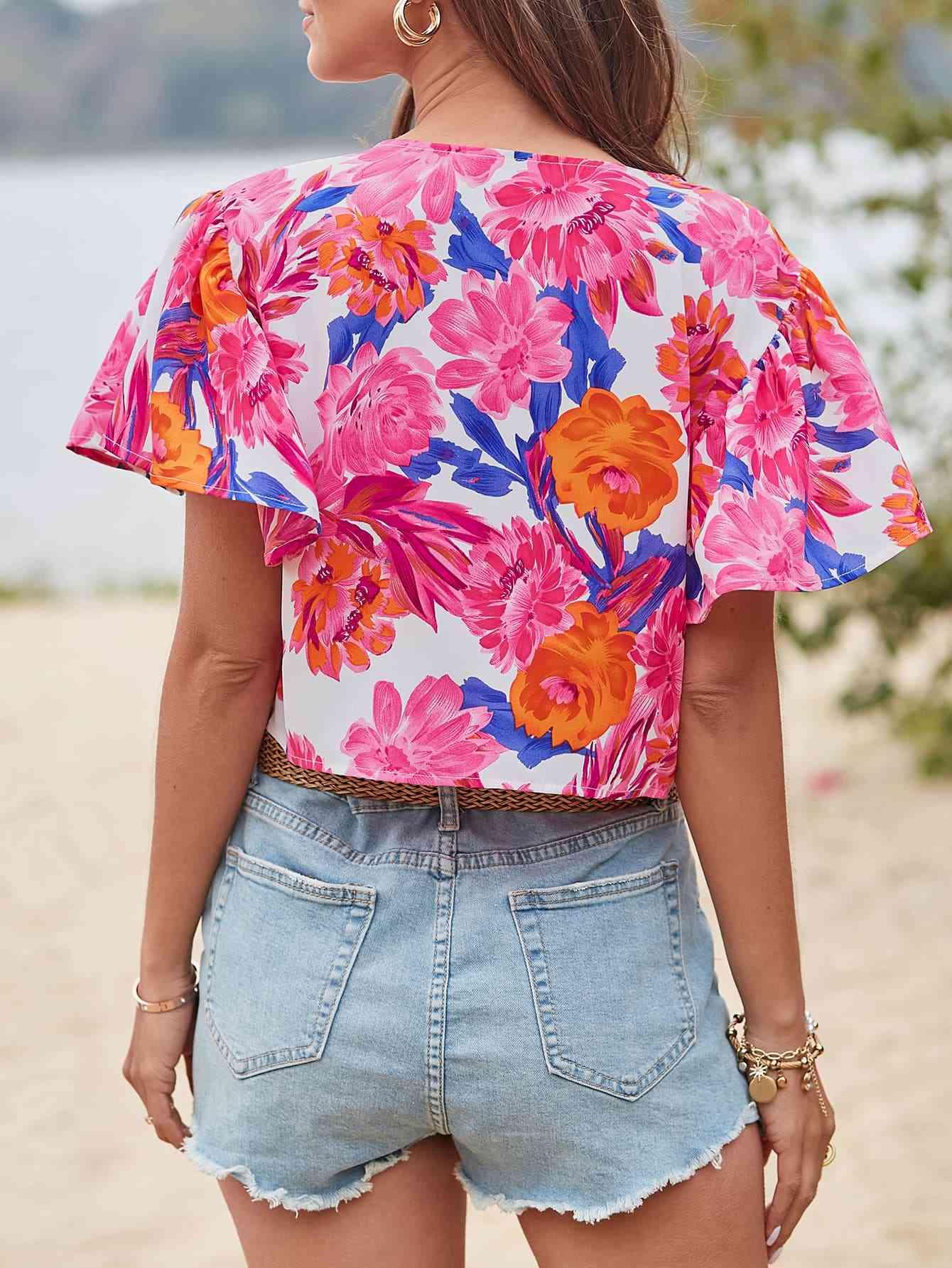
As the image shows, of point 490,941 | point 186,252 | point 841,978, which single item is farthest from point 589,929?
point 841,978

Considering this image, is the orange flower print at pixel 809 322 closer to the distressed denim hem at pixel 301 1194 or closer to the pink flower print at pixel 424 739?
the pink flower print at pixel 424 739

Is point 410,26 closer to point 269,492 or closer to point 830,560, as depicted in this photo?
point 269,492

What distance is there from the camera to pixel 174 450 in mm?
1255

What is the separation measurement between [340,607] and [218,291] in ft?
0.88

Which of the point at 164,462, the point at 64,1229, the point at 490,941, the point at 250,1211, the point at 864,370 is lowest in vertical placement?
the point at 64,1229

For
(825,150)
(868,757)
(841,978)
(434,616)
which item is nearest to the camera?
(434,616)

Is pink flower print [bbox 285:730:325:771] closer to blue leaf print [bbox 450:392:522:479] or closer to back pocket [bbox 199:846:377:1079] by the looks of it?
back pocket [bbox 199:846:377:1079]

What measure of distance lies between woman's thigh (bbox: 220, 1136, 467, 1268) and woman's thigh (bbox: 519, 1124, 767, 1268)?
0.12m

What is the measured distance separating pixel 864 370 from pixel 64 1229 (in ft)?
9.30

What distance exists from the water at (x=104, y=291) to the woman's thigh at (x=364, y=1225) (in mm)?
804

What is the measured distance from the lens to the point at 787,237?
5.45m

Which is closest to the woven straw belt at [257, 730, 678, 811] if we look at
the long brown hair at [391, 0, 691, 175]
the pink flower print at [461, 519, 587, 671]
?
the pink flower print at [461, 519, 587, 671]

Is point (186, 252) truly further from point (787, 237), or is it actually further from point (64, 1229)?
point (787, 237)

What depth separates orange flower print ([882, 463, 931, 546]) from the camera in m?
1.28
